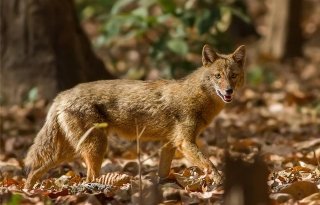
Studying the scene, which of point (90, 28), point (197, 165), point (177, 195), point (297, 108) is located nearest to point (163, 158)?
point (197, 165)

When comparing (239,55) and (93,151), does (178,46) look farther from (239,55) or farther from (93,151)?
(93,151)

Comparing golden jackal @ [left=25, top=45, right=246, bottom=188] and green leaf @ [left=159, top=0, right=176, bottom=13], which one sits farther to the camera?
green leaf @ [left=159, top=0, right=176, bottom=13]

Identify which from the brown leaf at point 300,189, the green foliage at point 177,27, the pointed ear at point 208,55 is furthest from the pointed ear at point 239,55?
the green foliage at point 177,27

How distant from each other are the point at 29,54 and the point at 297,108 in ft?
14.3

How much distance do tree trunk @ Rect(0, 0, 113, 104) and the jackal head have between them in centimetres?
402

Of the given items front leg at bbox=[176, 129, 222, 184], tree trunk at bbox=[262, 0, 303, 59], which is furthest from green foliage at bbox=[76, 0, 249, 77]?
tree trunk at bbox=[262, 0, 303, 59]

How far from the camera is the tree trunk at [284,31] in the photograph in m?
19.2

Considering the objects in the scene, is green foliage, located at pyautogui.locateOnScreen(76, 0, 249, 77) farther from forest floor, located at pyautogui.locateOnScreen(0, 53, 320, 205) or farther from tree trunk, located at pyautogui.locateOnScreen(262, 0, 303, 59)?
tree trunk, located at pyautogui.locateOnScreen(262, 0, 303, 59)

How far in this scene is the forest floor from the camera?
6.17 metres

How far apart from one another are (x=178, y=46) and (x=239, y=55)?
12.5 feet

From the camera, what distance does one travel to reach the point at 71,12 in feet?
43.0

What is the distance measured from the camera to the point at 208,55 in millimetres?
9211

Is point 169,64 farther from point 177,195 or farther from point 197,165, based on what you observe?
point 177,195

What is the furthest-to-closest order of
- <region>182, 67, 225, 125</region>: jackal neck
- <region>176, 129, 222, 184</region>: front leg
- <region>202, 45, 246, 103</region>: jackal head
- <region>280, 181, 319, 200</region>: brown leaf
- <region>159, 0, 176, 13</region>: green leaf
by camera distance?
<region>159, 0, 176, 13</region>: green leaf, <region>182, 67, 225, 125</region>: jackal neck, <region>202, 45, 246, 103</region>: jackal head, <region>176, 129, 222, 184</region>: front leg, <region>280, 181, 319, 200</region>: brown leaf
